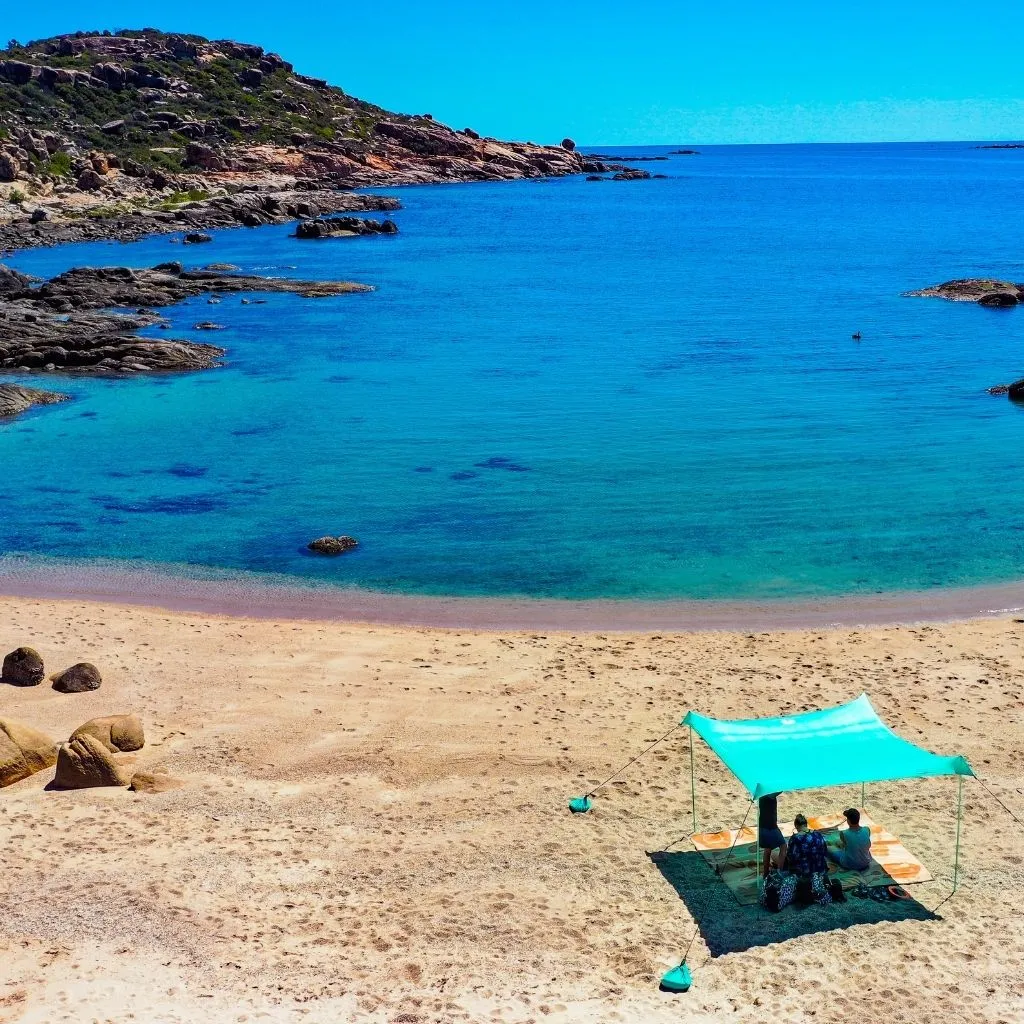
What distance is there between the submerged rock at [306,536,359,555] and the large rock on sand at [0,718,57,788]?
A: 1093 cm

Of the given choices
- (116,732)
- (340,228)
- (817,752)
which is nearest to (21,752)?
(116,732)

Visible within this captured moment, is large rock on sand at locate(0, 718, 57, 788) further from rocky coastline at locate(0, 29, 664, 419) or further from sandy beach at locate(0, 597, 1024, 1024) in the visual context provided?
rocky coastline at locate(0, 29, 664, 419)

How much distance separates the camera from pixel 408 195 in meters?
145

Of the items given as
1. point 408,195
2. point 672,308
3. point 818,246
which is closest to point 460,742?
point 672,308

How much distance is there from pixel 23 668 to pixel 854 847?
43.1 ft

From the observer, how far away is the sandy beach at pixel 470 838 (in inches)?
456

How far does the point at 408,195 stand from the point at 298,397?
349ft

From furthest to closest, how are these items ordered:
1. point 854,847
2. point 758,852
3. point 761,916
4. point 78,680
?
point 78,680 → point 758,852 → point 854,847 → point 761,916

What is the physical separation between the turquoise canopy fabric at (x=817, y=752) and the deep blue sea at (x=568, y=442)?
906 cm

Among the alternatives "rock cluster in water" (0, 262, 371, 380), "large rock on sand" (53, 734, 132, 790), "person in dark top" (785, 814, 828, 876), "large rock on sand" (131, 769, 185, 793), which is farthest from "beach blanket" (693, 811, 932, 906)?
"rock cluster in water" (0, 262, 371, 380)

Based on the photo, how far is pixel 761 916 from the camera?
13.0 m

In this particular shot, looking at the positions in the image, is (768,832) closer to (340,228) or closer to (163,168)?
(340,228)

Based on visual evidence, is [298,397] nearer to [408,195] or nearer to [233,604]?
[233,604]

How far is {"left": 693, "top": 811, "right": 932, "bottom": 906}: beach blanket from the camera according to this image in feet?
44.0
